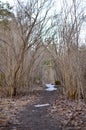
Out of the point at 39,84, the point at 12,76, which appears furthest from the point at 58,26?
the point at 39,84

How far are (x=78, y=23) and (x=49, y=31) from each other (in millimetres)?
5187

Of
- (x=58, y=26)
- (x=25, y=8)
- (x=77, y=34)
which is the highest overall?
(x=25, y=8)

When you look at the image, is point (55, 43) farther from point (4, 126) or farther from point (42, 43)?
point (4, 126)

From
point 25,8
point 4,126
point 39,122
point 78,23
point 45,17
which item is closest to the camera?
point 4,126

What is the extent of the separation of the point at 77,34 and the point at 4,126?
12.6ft

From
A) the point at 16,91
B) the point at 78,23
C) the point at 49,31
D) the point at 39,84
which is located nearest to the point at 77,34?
the point at 78,23

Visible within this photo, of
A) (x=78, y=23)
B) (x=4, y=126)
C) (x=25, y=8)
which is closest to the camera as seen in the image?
(x=4, y=126)

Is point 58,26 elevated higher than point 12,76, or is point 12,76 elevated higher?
point 58,26

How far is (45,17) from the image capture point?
549 inches

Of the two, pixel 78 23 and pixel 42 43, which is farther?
pixel 42 43

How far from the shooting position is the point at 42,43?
48.5 feet


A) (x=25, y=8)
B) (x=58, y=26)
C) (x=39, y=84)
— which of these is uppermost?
(x=25, y=8)

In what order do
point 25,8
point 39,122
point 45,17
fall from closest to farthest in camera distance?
point 39,122 < point 25,8 < point 45,17

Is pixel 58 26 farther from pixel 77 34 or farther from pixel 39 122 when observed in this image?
pixel 39 122
